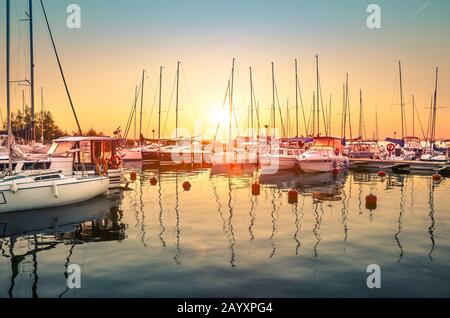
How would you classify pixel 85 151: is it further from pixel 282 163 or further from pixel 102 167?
pixel 282 163

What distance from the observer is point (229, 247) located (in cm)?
1344

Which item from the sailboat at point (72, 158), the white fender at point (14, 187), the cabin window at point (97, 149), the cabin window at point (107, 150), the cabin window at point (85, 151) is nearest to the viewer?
the white fender at point (14, 187)

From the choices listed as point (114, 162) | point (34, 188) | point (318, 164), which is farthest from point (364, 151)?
point (34, 188)

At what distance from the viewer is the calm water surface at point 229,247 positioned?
9812mm

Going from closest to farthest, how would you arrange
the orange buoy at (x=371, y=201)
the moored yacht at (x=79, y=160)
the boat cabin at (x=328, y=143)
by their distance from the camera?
1. the orange buoy at (x=371, y=201)
2. the moored yacht at (x=79, y=160)
3. the boat cabin at (x=328, y=143)

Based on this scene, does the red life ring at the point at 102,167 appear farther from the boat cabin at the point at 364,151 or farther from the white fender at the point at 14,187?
the boat cabin at the point at 364,151

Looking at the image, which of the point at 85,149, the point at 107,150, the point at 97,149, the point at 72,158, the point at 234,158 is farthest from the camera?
the point at 234,158

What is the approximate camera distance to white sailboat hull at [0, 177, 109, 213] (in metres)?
18.1

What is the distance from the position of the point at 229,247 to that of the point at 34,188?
11.2 meters

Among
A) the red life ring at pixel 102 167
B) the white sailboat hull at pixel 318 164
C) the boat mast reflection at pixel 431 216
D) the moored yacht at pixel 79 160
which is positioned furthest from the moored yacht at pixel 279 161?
the red life ring at pixel 102 167

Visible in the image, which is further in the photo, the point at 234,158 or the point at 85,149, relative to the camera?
the point at 234,158
